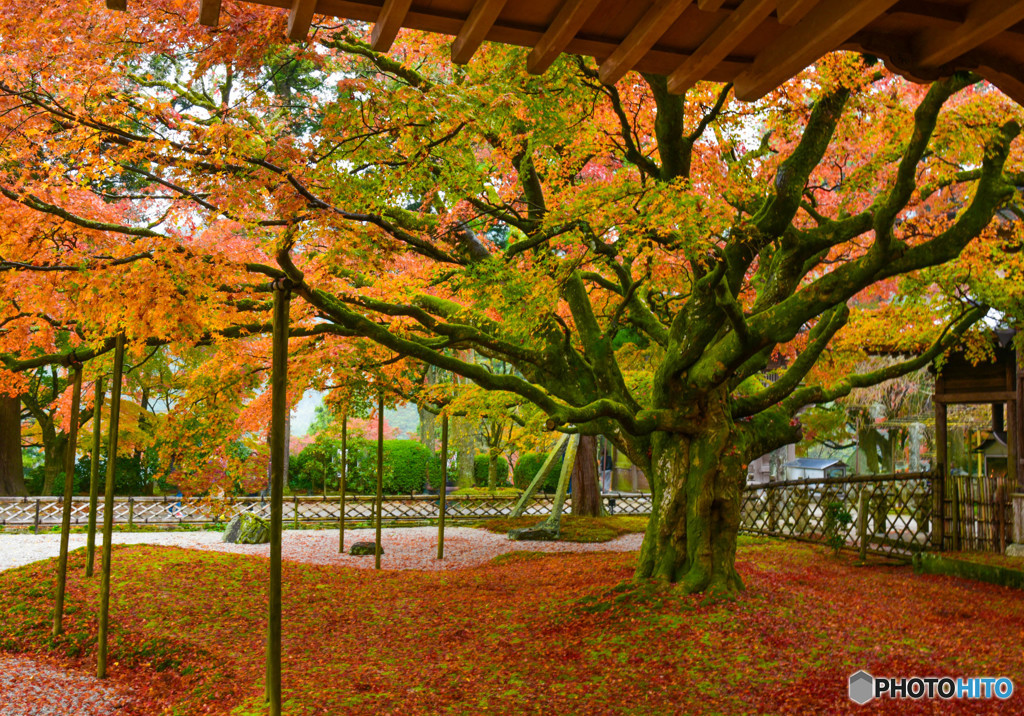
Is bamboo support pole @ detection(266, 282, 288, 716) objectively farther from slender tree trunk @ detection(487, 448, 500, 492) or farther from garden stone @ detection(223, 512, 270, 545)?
slender tree trunk @ detection(487, 448, 500, 492)

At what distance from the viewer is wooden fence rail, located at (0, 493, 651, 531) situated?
18.0 m

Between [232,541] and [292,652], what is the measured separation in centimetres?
969

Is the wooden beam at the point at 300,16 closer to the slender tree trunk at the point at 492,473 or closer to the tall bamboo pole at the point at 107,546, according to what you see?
the tall bamboo pole at the point at 107,546

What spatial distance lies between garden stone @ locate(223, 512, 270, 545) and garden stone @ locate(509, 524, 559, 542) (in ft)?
17.6

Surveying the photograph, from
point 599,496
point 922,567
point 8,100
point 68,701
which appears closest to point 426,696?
point 68,701

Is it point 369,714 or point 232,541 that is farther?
point 232,541

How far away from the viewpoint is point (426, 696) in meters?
5.94

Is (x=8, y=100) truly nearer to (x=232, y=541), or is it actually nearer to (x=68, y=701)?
(x=68, y=701)

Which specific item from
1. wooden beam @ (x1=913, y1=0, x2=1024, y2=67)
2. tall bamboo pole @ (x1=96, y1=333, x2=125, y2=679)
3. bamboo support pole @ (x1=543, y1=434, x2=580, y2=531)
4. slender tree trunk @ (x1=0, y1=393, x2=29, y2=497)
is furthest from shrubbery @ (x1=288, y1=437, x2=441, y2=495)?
wooden beam @ (x1=913, y1=0, x2=1024, y2=67)

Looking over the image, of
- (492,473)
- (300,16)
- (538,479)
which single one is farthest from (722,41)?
(492,473)

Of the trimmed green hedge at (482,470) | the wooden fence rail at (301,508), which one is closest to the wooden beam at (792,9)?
the wooden fence rail at (301,508)

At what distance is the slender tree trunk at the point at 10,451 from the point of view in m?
20.1

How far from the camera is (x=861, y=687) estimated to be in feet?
18.9

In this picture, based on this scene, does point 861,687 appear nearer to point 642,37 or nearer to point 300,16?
point 642,37
